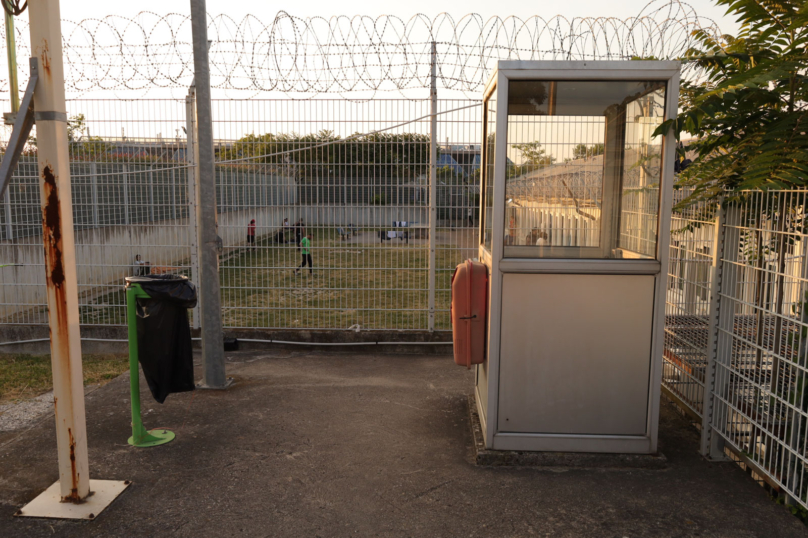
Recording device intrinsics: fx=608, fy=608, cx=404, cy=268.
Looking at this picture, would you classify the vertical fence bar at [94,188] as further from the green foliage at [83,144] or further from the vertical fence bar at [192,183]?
the vertical fence bar at [192,183]

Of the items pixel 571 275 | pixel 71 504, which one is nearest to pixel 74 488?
pixel 71 504

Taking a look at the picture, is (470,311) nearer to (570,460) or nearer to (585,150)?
(570,460)

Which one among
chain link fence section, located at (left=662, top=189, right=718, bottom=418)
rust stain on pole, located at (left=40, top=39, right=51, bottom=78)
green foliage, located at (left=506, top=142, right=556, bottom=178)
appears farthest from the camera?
chain link fence section, located at (left=662, top=189, right=718, bottom=418)

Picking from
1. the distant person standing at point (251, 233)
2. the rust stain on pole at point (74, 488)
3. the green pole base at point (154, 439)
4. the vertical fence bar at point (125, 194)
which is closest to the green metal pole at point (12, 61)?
the rust stain on pole at point (74, 488)

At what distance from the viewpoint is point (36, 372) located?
726 cm

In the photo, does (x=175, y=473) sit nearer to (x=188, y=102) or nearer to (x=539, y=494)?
(x=539, y=494)

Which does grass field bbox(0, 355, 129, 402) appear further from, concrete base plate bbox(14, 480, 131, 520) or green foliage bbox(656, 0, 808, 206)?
green foliage bbox(656, 0, 808, 206)

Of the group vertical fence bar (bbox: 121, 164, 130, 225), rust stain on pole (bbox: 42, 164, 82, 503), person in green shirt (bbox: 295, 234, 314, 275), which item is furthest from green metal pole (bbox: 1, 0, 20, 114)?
vertical fence bar (bbox: 121, 164, 130, 225)

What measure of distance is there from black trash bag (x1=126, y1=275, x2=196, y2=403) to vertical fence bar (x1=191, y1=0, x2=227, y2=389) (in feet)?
3.80

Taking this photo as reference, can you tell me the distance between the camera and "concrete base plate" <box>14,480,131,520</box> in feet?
12.2

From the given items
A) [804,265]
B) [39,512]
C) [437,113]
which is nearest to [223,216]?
[437,113]

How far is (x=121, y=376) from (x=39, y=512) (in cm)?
311

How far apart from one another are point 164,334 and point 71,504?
1392mm

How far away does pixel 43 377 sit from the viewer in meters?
7.01
